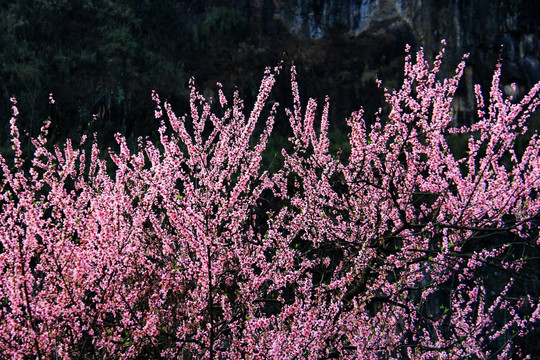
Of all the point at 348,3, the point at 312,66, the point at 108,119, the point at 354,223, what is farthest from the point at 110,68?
the point at 354,223

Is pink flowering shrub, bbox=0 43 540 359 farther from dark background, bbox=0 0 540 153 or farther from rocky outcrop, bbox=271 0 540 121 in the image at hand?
rocky outcrop, bbox=271 0 540 121

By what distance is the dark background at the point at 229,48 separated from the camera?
1591 cm

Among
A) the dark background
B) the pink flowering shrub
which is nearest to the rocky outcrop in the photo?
the dark background

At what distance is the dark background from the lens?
15.9 metres

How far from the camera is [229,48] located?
828 inches

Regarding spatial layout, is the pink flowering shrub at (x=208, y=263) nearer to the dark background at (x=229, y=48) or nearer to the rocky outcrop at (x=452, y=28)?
the dark background at (x=229, y=48)

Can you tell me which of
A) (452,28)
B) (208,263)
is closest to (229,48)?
(452,28)

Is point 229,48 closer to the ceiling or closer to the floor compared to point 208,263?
closer to the ceiling

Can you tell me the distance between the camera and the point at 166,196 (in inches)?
112

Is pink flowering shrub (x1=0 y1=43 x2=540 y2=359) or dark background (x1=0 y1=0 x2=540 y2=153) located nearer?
pink flowering shrub (x1=0 y1=43 x2=540 y2=359)

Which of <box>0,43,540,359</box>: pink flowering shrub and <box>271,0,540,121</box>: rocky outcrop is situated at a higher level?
<box>271,0,540,121</box>: rocky outcrop

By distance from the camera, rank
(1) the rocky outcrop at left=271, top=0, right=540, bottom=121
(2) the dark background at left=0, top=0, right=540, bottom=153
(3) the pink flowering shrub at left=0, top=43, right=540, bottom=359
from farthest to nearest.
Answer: (1) the rocky outcrop at left=271, top=0, right=540, bottom=121 → (2) the dark background at left=0, top=0, right=540, bottom=153 → (3) the pink flowering shrub at left=0, top=43, right=540, bottom=359

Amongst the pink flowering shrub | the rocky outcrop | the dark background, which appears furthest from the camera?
the rocky outcrop

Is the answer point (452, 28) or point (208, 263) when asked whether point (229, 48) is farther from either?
point (208, 263)
